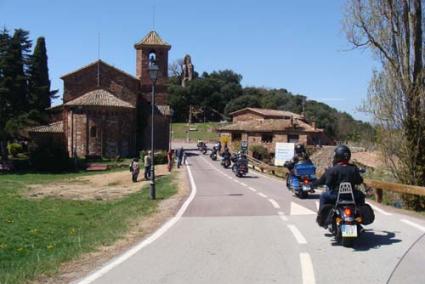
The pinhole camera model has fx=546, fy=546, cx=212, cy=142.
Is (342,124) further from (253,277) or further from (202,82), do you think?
(253,277)

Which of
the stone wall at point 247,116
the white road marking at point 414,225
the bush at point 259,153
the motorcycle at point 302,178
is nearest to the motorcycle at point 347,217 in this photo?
the white road marking at point 414,225

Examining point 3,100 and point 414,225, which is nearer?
point 414,225

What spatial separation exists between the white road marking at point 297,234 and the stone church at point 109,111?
50.8 m

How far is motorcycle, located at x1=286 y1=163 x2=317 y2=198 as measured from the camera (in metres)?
18.0

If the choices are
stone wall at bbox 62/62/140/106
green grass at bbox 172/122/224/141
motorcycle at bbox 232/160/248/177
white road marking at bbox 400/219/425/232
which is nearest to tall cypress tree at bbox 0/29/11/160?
stone wall at bbox 62/62/140/106

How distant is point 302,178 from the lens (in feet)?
59.6

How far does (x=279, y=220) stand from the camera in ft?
42.0

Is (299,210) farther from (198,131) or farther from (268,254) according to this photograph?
(198,131)

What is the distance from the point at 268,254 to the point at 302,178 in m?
9.84

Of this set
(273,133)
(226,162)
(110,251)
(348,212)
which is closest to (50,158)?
(226,162)

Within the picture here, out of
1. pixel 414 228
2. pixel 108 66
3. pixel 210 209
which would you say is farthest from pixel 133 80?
pixel 414 228

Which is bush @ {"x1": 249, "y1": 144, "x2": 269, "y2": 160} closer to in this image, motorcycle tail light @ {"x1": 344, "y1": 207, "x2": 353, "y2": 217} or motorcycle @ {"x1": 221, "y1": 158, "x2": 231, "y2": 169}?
motorcycle @ {"x1": 221, "y1": 158, "x2": 231, "y2": 169}

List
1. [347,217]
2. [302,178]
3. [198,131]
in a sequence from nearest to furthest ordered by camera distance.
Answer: [347,217] → [302,178] → [198,131]

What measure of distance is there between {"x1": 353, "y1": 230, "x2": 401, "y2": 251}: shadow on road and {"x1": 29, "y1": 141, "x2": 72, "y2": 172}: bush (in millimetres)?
47215
